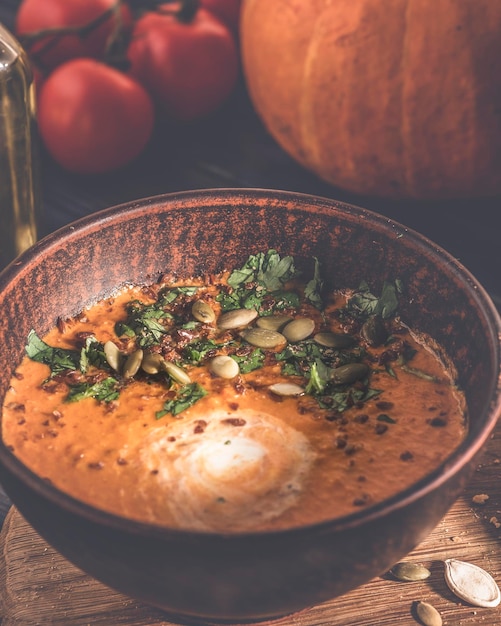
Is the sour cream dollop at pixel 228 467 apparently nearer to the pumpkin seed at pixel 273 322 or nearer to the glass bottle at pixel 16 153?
the pumpkin seed at pixel 273 322

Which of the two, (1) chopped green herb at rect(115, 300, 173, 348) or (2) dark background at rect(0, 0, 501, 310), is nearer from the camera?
(1) chopped green herb at rect(115, 300, 173, 348)

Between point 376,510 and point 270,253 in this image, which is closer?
point 376,510

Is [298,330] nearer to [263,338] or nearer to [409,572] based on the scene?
[263,338]

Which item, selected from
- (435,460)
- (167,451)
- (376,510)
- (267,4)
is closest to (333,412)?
(435,460)

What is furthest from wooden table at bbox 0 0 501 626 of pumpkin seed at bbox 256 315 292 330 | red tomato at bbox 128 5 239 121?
pumpkin seed at bbox 256 315 292 330

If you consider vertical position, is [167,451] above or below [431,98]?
→ below

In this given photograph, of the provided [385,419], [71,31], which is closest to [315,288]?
[385,419]

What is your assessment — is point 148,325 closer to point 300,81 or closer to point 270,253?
point 270,253

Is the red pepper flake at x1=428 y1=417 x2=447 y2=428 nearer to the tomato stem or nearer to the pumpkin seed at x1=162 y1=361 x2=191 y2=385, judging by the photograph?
the pumpkin seed at x1=162 y1=361 x2=191 y2=385
